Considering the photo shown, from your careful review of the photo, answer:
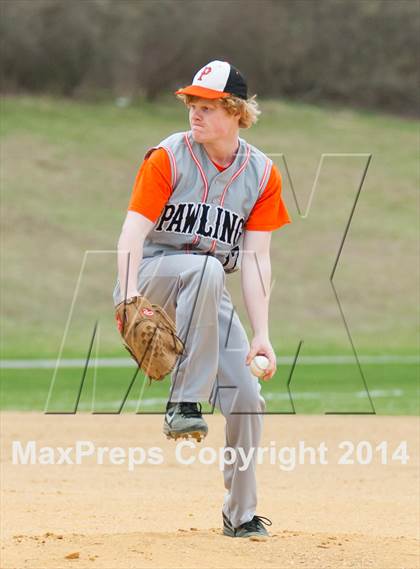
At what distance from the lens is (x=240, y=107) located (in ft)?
18.9

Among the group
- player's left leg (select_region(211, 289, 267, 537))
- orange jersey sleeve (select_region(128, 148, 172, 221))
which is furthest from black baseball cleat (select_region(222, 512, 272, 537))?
orange jersey sleeve (select_region(128, 148, 172, 221))

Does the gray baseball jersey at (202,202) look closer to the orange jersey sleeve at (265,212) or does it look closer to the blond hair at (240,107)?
the orange jersey sleeve at (265,212)

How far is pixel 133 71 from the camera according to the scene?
42.3m

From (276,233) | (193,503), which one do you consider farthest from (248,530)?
(276,233)

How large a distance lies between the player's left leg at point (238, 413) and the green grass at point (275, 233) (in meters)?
16.5

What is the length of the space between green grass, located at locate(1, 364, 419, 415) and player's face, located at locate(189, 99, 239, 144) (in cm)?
589

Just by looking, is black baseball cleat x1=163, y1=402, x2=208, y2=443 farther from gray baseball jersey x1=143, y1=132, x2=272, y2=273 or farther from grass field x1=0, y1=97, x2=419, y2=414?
grass field x1=0, y1=97, x2=419, y2=414

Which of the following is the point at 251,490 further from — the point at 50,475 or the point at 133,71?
the point at 133,71

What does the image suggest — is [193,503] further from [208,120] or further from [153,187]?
[208,120]

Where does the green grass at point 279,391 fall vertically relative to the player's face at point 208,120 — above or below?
below

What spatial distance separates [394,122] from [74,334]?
2194cm

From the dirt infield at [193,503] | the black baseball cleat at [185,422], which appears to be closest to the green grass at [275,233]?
the dirt infield at [193,503]

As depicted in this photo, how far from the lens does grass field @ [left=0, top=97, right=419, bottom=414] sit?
90.5 ft

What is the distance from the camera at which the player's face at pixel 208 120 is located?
570 cm
